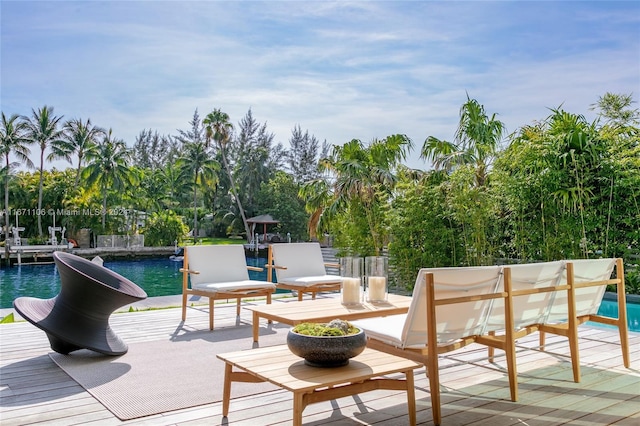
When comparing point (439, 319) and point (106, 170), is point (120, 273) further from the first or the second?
point (439, 319)

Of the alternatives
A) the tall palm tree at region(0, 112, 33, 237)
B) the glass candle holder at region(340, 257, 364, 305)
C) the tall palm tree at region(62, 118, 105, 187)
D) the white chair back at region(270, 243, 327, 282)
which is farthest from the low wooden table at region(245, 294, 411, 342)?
the tall palm tree at region(62, 118, 105, 187)

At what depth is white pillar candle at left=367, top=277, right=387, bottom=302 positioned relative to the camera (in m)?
3.72

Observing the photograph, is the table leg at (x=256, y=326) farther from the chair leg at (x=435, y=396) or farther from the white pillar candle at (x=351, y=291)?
the chair leg at (x=435, y=396)

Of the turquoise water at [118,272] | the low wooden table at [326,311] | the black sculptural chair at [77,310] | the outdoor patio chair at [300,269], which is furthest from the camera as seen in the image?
the turquoise water at [118,272]

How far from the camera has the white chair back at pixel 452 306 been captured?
8.14 feet

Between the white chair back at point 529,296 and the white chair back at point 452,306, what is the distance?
0.10 meters

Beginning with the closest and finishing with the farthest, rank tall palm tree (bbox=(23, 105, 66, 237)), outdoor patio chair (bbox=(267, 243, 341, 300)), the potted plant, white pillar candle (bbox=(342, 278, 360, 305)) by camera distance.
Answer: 1. the potted plant
2. white pillar candle (bbox=(342, 278, 360, 305))
3. outdoor patio chair (bbox=(267, 243, 341, 300))
4. tall palm tree (bbox=(23, 105, 66, 237))

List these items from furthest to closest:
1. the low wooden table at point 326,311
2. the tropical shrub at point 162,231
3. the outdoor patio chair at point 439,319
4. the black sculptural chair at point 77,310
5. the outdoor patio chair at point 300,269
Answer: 1. the tropical shrub at point 162,231
2. the outdoor patio chair at point 300,269
3. the black sculptural chair at point 77,310
4. the low wooden table at point 326,311
5. the outdoor patio chair at point 439,319

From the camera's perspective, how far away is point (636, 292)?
22.3ft

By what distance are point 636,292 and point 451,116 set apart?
256 inches

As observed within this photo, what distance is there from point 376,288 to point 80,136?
2940cm

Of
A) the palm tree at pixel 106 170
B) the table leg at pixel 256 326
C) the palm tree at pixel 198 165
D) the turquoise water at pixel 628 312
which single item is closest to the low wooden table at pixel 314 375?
the table leg at pixel 256 326

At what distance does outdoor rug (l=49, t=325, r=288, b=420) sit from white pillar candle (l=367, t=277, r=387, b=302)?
103 cm

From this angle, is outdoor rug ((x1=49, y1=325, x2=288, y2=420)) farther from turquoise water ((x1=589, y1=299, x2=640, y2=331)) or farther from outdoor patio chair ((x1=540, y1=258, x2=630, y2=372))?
turquoise water ((x1=589, y1=299, x2=640, y2=331))
